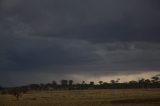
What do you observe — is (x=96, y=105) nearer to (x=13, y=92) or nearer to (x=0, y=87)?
(x=13, y=92)

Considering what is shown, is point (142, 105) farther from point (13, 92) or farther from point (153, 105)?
point (13, 92)

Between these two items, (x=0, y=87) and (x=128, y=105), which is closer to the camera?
(x=128, y=105)

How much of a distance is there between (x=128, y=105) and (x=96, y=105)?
4965mm

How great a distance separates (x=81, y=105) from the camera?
57094 millimetres

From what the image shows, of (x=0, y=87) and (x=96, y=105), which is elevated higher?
(x=0, y=87)

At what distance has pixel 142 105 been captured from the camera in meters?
56.3

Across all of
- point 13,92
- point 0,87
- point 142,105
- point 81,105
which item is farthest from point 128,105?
point 0,87

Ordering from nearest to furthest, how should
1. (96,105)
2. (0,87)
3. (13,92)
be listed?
(96,105) → (13,92) → (0,87)

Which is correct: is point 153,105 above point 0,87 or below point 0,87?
below

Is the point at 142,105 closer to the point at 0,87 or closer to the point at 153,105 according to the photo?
the point at 153,105

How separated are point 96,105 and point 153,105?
8588mm

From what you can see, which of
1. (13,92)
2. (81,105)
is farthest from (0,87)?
(81,105)

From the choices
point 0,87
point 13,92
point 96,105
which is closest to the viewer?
point 96,105

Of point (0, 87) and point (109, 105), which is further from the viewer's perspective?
point (0, 87)
